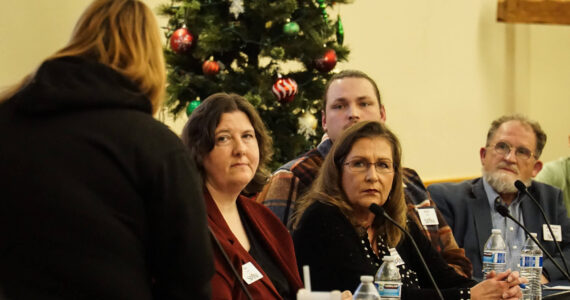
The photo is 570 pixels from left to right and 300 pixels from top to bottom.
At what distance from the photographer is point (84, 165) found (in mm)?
1562

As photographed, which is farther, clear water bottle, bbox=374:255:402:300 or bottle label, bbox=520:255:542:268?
bottle label, bbox=520:255:542:268

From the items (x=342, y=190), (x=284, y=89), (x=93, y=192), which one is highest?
(x=93, y=192)

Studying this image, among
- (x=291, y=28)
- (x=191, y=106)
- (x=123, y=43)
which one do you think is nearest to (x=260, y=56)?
(x=291, y=28)

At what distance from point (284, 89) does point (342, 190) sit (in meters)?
1.30

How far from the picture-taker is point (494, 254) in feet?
11.7

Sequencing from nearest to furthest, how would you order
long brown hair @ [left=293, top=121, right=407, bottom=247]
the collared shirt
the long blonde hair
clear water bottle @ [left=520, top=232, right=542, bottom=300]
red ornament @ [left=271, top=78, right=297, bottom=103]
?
the long blonde hair → long brown hair @ [left=293, top=121, right=407, bottom=247] → clear water bottle @ [left=520, top=232, right=542, bottom=300] → the collared shirt → red ornament @ [left=271, top=78, right=297, bottom=103]

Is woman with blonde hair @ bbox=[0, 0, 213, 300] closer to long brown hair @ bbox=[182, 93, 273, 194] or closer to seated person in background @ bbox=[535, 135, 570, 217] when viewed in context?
long brown hair @ bbox=[182, 93, 273, 194]

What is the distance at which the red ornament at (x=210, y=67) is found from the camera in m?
4.11

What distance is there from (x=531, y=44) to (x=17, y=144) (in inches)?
289

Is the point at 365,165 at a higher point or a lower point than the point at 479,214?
higher

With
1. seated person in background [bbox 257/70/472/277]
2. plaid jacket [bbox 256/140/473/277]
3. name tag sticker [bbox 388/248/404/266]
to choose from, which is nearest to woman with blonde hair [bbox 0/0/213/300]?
name tag sticker [bbox 388/248/404/266]

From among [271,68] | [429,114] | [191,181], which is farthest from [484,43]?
[191,181]

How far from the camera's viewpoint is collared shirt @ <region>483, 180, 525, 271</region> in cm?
400

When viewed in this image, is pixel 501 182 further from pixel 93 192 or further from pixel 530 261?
pixel 93 192
